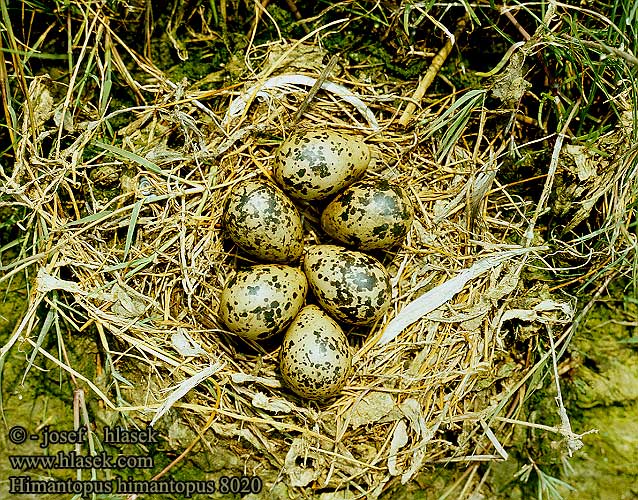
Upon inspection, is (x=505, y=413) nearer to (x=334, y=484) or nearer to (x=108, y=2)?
(x=334, y=484)

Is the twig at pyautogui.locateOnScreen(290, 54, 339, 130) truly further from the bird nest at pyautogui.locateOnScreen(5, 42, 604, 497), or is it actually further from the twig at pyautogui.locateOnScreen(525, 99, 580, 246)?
the twig at pyautogui.locateOnScreen(525, 99, 580, 246)

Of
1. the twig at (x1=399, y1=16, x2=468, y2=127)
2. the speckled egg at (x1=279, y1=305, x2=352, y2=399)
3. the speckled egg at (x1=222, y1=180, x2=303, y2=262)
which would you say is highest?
the twig at (x1=399, y1=16, x2=468, y2=127)

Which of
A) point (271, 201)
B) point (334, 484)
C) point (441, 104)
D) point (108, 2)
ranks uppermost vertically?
point (108, 2)

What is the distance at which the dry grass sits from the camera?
2.18 metres

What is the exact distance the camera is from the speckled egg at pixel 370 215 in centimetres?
216

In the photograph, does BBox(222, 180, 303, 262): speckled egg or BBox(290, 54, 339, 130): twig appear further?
BBox(290, 54, 339, 130): twig

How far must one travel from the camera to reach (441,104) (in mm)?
2330

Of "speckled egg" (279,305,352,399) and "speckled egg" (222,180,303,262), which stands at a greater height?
"speckled egg" (222,180,303,262)

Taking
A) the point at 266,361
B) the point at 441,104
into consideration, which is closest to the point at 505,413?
the point at 266,361

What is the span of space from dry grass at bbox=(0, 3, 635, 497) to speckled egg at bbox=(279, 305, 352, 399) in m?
0.14

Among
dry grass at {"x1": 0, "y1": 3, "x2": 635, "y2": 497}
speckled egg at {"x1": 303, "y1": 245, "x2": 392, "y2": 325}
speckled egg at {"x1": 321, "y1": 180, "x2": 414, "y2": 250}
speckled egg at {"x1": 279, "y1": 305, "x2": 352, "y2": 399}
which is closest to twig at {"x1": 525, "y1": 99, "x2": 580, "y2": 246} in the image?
dry grass at {"x1": 0, "y1": 3, "x2": 635, "y2": 497}

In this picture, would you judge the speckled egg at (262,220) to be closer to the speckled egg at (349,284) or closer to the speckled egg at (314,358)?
the speckled egg at (349,284)

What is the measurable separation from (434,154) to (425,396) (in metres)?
0.88

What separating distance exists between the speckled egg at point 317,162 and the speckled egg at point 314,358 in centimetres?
45
